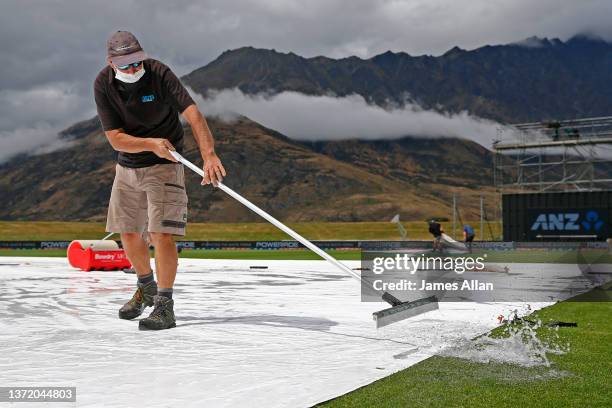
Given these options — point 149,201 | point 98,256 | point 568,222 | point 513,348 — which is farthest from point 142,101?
point 568,222

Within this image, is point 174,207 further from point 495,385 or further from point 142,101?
point 495,385

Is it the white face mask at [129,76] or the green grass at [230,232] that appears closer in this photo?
the white face mask at [129,76]

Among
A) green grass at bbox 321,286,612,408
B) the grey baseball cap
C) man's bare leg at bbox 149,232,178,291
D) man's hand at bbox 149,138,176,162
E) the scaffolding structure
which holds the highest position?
the scaffolding structure

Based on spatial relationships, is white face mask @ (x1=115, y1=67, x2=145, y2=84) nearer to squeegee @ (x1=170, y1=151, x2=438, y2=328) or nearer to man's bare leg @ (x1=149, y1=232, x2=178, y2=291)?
squeegee @ (x1=170, y1=151, x2=438, y2=328)

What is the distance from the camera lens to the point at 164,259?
5961 millimetres

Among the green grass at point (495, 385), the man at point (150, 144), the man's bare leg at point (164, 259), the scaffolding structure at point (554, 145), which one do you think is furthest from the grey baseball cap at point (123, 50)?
the scaffolding structure at point (554, 145)

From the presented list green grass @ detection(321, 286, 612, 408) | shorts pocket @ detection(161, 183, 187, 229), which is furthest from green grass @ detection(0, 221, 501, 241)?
green grass @ detection(321, 286, 612, 408)

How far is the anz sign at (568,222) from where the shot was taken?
45125 millimetres

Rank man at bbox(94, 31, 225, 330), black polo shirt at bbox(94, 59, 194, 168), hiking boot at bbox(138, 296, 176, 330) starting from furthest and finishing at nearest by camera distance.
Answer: black polo shirt at bbox(94, 59, 194, 168) < man at bbox(94, 31, 225, 330) < hiking boot at bbox(138, 296, 176, 330)

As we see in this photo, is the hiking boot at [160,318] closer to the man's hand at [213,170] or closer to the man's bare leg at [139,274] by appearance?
the man's bare leg at [139,274]

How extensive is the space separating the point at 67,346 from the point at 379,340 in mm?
2344

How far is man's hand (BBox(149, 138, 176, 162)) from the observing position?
5758 millimetres

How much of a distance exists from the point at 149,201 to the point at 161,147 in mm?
536

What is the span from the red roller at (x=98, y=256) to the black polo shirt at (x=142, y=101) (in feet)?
33.8
